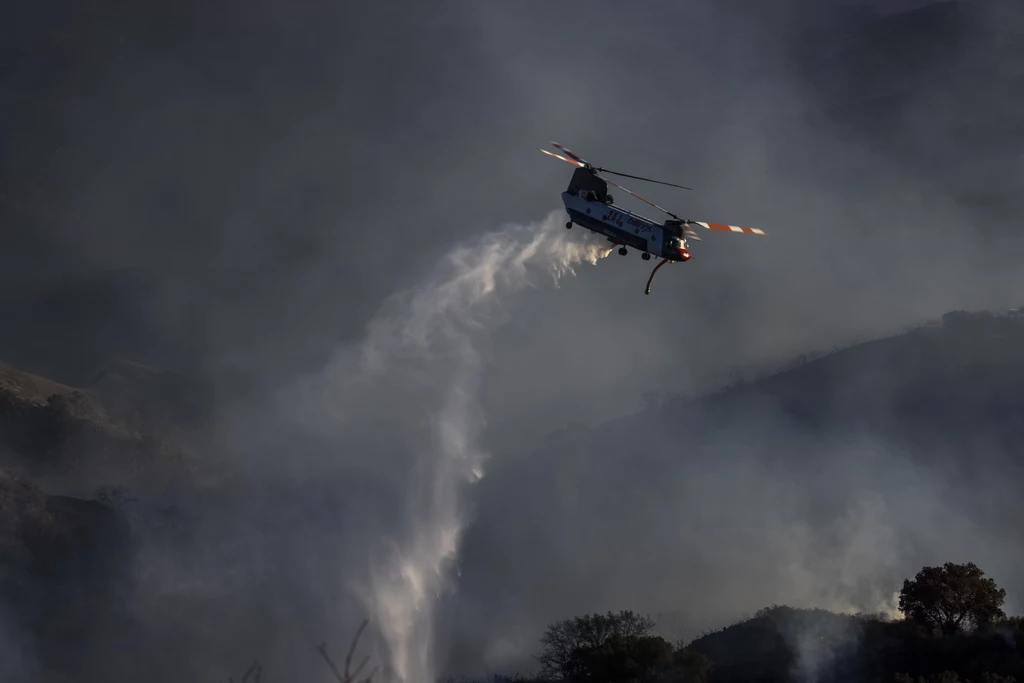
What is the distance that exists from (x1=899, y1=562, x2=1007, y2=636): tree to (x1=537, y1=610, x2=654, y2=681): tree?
23.9 meters

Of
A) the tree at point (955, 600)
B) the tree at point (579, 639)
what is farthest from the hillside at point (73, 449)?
the tree at point (955, 600)

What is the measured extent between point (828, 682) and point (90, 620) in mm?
81557

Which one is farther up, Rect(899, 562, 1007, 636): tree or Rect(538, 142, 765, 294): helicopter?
Rect(538, 142, 765, 294): helicopter

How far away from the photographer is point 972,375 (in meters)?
181

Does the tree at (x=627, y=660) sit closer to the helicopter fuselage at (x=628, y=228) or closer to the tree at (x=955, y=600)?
the tree at (x=955, y=600)

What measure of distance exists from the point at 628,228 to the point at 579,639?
1492 inches

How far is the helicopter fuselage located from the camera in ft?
255

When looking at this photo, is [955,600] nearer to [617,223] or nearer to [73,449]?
[617,223]

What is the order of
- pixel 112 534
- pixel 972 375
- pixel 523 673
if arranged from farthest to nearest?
pixel 972 375 → pixel 112 534 → pixel 523 673

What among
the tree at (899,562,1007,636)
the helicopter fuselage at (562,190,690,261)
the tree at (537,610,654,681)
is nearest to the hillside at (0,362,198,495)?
the tree at (537,610,654,681)

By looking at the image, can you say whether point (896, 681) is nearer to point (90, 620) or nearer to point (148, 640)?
point (148, 640)

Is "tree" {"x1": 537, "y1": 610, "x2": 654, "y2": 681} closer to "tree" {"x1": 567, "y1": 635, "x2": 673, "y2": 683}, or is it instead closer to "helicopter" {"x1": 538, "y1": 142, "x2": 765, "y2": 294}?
"tree" {"x1": 567, "y1": 635, "x2": 673, "y2": 683}

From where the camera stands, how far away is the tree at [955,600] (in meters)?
77.8

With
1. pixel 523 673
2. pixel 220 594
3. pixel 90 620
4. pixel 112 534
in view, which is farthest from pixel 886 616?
pixel 112 534
